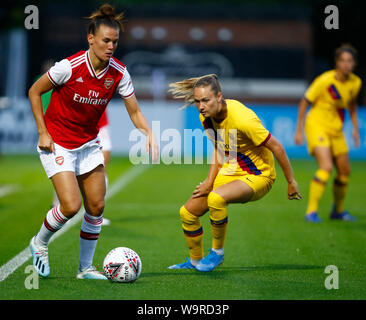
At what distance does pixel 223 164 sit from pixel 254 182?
418 millimetres

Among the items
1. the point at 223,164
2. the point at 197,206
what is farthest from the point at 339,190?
the point at 197,206

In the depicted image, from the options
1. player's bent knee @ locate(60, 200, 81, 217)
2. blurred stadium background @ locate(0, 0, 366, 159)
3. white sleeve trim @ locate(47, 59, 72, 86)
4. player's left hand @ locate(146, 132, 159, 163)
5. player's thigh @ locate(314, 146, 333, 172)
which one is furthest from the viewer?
blurred stadium background @ locate(0, 0, 366, 159)

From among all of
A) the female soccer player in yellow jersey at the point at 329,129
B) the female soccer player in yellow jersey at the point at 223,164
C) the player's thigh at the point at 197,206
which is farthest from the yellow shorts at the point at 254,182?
the female soccer player in yellow jersey at the point at 329,129

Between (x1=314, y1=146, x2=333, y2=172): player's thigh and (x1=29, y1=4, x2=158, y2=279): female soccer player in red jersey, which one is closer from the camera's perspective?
(x1=29, y1=4, x2=158, y2=279): female soccer player in red jersey

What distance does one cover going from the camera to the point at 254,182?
658 centimetres

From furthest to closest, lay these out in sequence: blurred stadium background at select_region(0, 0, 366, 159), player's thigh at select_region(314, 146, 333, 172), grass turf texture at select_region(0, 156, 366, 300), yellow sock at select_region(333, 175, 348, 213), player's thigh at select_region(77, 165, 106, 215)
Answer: blurred stadium background at select_region(0, 0, 366, 159) < yellow sock at select_region(333, 175, 348, 213) < player's thigh at select_region(314, 146, 333, 172) < player's thigh at select_region(77, 165, 106, 215) < grass turf texture at select_region(0, 156, 366, 300)

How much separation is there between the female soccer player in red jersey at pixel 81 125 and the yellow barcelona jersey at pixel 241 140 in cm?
71

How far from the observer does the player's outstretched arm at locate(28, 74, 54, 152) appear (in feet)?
19.5

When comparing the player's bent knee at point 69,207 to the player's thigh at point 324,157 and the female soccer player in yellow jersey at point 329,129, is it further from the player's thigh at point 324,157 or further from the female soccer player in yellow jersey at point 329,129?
the player's thigh at point 324,157

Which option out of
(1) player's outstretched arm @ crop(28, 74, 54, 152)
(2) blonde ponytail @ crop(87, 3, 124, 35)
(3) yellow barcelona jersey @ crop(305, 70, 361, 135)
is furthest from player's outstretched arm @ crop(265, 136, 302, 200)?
(3) yellow barcelona jersey @ crop(305, 70, 361, 135)

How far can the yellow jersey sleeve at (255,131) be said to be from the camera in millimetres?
6285

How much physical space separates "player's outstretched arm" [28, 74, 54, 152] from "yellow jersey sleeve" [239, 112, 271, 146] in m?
1.77

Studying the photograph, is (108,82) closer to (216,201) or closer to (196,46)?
(216,201)

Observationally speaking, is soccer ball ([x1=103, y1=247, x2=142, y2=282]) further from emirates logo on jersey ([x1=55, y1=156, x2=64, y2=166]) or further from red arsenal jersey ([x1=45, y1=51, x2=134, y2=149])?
red arsenal jersey ([x1=45, y1=51, x2=134, y2=149])
